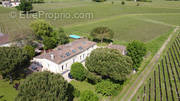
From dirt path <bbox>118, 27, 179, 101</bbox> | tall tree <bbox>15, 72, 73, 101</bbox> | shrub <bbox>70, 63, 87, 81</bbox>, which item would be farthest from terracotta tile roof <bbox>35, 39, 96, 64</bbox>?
dirt path <bbox>118, 27, 179, 101</bbox>

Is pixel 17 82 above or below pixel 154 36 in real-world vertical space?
below

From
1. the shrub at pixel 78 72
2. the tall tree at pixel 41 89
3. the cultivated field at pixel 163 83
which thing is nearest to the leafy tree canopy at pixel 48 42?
the shrub at pixel 78 72

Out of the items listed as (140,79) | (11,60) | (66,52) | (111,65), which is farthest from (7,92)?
(140,79)

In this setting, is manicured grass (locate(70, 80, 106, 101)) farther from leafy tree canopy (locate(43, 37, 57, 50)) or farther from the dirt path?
leafy tree canopy (locate(43, 37, 57, 50))

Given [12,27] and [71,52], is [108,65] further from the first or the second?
[12,27]

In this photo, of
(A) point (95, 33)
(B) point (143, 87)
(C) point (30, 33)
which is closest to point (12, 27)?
(C) point (30, 33)

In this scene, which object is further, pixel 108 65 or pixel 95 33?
pixel 95 33

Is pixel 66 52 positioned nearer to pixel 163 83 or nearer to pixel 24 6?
pixel 163 83
